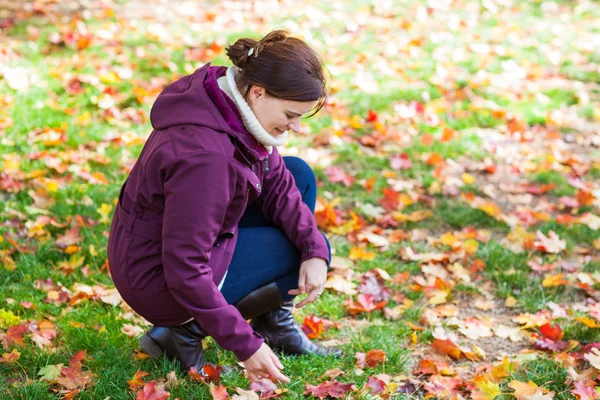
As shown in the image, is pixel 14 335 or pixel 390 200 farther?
pixel 390 200

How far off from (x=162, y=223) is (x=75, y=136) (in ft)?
8.01

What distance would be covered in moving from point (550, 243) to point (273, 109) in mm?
2020

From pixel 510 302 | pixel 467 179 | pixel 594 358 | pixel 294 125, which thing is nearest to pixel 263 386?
pixel 294 125

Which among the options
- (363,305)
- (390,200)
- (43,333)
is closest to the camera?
(43,333)

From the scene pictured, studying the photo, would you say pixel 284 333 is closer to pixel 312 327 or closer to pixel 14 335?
pixel 312 327

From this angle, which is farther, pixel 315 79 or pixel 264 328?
pixel 264 328

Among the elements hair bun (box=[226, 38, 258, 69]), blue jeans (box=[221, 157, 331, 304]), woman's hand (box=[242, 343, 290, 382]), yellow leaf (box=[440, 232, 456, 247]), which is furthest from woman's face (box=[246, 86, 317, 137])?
yellow leaf (box=[440, 232, 456, 247])

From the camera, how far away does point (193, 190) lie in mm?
1941

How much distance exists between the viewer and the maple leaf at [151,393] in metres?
2.18

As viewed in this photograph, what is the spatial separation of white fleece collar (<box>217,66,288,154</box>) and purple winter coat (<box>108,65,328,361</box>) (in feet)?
0.07

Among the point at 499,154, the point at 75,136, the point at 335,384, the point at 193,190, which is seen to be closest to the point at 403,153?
the point at 499,154

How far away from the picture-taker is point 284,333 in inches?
102

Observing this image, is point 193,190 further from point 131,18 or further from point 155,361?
point 131,18

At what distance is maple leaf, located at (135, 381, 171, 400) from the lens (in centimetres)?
218
